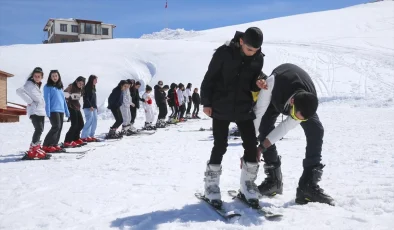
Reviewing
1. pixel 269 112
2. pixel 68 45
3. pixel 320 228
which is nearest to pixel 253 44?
pixel 269 112

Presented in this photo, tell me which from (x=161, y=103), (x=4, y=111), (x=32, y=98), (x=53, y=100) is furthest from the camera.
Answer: (x=4, y=111)

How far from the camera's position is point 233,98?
343cm

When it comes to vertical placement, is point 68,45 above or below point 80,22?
below

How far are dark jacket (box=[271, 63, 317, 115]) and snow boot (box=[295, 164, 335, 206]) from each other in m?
0.69

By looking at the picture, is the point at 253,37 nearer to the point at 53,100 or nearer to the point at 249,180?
the point at 249,180

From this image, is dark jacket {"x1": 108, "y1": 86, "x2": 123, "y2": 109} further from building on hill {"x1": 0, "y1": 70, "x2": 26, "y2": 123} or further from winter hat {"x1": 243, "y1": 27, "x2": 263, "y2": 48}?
building on hill {"x1": 0, "y1": 70, "x2": 26, "y2": 123}

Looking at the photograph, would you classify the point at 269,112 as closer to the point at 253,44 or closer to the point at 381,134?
the point at 253,44

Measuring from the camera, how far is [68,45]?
35.1 meters

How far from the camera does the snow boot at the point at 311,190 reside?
3.61 metres

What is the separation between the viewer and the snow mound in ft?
186

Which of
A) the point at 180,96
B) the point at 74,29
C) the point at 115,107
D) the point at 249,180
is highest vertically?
the point at 74,29

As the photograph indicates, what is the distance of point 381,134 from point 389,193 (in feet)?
20.9

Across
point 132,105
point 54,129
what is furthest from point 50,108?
point 132,105

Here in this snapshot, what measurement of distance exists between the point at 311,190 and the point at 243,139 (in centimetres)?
89
